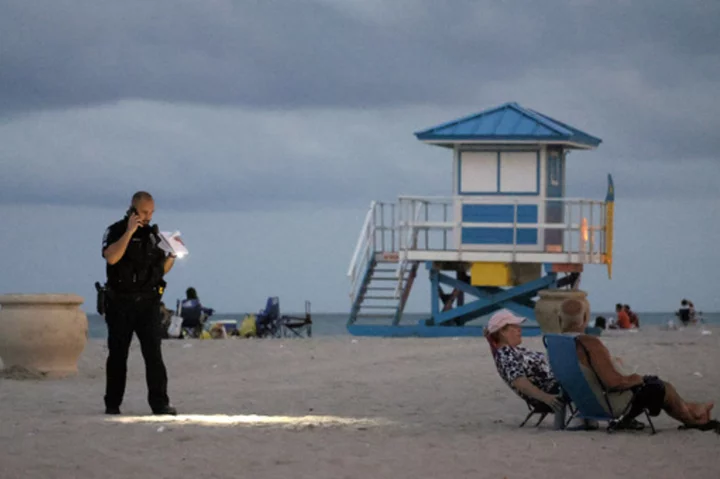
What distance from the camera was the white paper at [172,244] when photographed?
13.5 m

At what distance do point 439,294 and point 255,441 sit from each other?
23340 mm

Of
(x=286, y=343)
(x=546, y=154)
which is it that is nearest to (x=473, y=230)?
(x=546, y=154)

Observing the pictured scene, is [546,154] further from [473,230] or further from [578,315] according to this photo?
[578,315]

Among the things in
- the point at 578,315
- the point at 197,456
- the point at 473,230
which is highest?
the point at 473,230

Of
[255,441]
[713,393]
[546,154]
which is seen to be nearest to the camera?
[255,441]

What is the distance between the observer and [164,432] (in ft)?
40.1

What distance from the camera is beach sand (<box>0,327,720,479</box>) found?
33.4ft

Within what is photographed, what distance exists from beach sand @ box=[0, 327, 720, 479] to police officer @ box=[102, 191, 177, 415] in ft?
Result: 1.66

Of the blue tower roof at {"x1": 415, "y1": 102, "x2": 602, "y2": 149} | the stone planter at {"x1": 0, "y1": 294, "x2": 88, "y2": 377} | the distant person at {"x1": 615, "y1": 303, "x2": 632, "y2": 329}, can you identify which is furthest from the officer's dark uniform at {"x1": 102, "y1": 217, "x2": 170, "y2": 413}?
the distant person at {"x1": 615, "y1": 303, "x2": 632, "y2": 329}

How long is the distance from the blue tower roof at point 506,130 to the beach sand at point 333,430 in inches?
406

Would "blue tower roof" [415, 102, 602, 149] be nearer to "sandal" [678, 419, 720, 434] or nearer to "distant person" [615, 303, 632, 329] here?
"distant person" [615, 303, 632, 329]

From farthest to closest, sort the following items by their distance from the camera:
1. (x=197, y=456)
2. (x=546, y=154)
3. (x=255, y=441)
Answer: (x=546, y=154) < (x=255, y=441) < (x=197, y=456)

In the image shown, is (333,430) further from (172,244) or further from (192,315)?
(192,315)

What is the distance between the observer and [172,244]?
13617 millimetres
